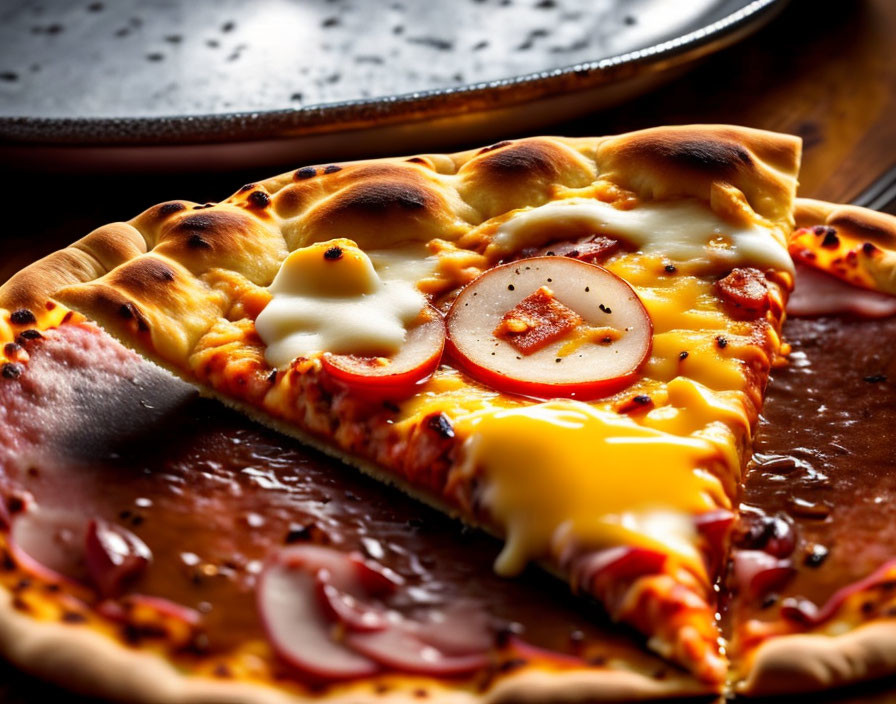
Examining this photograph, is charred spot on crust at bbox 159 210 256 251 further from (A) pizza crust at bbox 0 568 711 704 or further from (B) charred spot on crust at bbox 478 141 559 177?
(A) pizza crust at bbox 0 568 711 704

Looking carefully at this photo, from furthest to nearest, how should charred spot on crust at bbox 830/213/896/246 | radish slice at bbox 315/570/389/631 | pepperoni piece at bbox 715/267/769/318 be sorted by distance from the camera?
charred spot on crust at bbox 830/213/896/246, pepperoni piece at bbox 715/267/769/318, radish slice at bbox 315/570/389/631

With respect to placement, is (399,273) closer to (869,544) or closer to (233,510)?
(233,510)

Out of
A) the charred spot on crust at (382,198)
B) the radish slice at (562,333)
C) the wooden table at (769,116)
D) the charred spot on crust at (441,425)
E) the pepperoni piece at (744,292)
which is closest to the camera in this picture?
the charred spot on crust at (441,425)

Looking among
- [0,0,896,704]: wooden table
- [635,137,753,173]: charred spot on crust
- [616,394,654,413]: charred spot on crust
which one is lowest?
[0,0,896,704]: wooden table

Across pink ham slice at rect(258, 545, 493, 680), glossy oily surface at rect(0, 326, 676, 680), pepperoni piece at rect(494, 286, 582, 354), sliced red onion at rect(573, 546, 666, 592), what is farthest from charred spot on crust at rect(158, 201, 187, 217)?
sliced red onion at rect(573, 546, 666, 592)

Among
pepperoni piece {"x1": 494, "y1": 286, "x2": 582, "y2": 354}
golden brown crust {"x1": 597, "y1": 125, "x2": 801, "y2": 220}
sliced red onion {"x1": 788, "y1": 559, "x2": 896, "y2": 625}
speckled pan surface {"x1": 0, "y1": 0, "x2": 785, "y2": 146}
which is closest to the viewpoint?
sliced red onion {"x1": 788, "y1": 559, "x2": 896, "y2": 625}

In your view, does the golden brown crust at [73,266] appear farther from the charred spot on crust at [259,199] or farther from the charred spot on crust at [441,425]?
the charred spot on crust at [441,425]

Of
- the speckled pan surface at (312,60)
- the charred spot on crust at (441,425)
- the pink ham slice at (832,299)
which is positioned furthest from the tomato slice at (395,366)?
the speckled pan surface at (312,60)

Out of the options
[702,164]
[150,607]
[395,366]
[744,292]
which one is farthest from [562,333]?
[150,607]
